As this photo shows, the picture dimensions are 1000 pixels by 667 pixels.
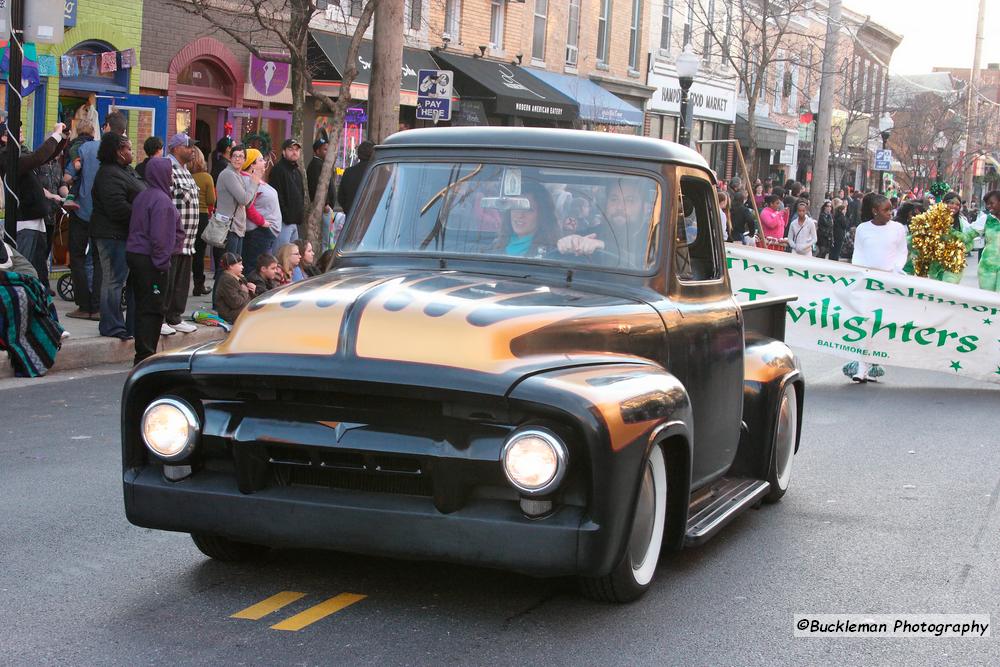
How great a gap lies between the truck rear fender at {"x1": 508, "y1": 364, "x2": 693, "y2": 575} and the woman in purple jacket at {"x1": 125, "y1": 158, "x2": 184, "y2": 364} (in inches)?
289

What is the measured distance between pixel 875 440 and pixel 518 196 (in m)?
5.00

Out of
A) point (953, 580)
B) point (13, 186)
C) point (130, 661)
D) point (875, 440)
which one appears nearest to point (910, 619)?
point (953, 580)

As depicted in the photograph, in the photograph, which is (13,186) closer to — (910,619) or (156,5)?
(156,5)

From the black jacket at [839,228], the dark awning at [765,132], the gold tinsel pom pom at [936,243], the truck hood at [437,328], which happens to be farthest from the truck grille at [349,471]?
the dark awning at [765,132]

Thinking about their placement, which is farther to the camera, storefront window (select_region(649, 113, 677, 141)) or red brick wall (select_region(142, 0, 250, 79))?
storefront window (select_region(649, 113, 677, 141))

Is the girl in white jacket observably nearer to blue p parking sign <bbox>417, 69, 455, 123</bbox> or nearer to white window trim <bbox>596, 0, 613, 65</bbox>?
blue p parking sign <bbox>417, 69, 455, 123</bbox>

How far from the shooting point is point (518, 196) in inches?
236

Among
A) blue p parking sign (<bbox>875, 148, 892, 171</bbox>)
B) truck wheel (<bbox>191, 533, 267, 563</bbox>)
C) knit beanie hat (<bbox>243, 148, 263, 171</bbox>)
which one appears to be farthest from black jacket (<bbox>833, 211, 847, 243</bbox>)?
truck wheel (<bbox>191, 533, 267, 563</bbox>)

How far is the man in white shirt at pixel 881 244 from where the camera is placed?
45.0 feet

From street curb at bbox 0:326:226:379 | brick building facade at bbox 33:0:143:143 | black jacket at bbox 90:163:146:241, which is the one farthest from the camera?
brick building facade at bbox 33:0:143:143

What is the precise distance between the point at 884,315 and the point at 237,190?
263 inches

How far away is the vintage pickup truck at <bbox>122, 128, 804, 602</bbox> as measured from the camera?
15.3ft

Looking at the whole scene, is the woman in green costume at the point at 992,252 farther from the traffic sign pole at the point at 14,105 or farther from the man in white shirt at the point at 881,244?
the traffic sign pole at the point at 14,105

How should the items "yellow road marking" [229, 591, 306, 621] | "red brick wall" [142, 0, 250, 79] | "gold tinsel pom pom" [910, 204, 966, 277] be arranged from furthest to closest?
"red brick wall" [142, 0, 250, 79] < "gold tinsel pom pom" [910, 204, 966, 277] < "yellow road marking" [229, 591, 306, 621]
